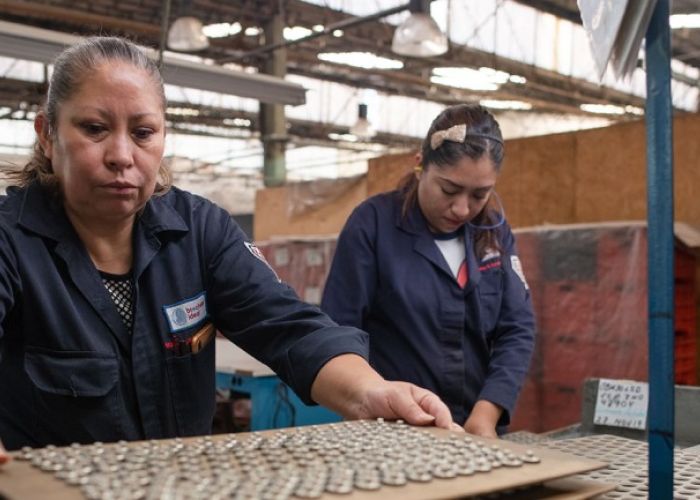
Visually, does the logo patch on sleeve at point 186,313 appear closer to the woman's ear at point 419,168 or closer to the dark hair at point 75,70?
the dark hair at point 75,70

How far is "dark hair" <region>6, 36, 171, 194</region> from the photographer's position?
1104 mm

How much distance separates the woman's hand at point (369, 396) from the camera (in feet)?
3.43

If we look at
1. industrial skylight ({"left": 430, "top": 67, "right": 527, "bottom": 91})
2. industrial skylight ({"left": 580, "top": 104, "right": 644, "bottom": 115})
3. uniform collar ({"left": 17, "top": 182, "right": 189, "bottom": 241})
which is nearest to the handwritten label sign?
uniform collar ({"left": 17, "top": 182, "right": 189, "bottom": 241})

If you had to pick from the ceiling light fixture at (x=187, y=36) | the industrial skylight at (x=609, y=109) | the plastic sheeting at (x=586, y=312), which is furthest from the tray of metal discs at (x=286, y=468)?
the industrial skylight at (x=609, y=109)

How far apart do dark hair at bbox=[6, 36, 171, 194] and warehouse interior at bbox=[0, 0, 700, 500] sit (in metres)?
0.14

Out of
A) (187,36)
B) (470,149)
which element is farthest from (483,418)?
(187,36)

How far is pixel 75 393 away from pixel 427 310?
0.79 meters

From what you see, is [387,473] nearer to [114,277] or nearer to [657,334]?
[657,334]

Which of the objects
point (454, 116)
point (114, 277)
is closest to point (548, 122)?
point (454, 116)

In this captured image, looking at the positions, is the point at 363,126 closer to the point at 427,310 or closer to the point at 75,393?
the point at 427,310

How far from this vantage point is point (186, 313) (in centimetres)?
125

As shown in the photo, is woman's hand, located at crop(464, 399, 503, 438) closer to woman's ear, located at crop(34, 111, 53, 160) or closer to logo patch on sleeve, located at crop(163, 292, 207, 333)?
logo patch on sleeve, located at crop(163, 292, 207, 333)

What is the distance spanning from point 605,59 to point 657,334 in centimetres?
29

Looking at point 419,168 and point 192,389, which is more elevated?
point 419,168
